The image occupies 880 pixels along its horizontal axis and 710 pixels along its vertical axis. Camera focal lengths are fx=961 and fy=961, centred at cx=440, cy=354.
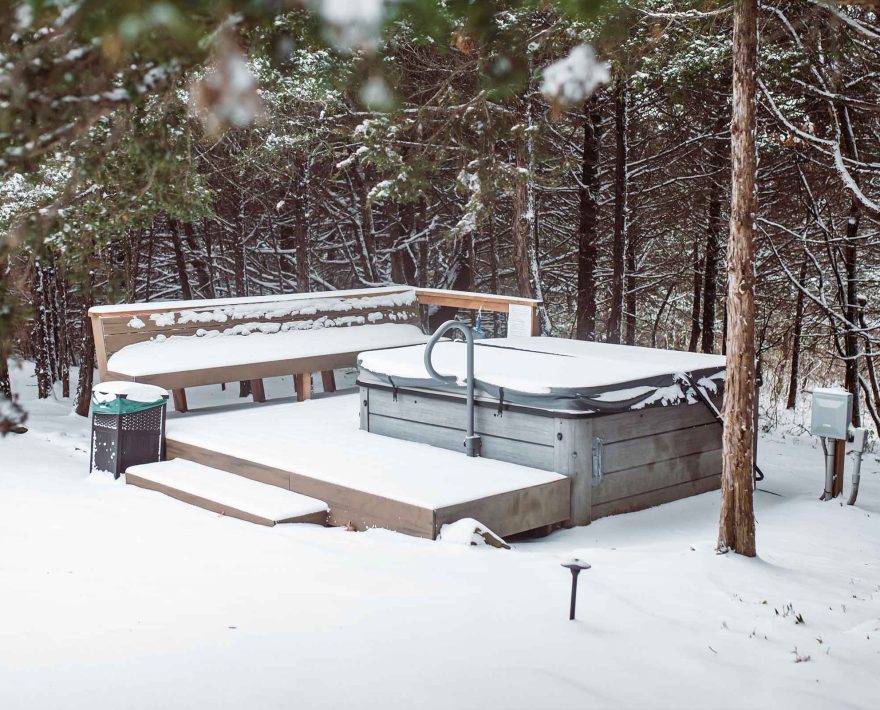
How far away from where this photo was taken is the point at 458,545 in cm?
492

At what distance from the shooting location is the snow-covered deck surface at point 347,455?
5.45 m

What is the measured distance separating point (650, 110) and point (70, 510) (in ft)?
27.3

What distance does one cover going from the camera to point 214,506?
582cm

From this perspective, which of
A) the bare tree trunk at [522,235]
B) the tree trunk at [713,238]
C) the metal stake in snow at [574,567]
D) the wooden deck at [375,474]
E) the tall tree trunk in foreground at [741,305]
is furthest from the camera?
the tree trunk at [713,238]

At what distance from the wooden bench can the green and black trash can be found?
85cm

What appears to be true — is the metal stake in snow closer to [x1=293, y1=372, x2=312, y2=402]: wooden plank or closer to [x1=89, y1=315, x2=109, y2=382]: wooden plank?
[x1=293, y1=372, x2=312, y2=402]: wooden plank

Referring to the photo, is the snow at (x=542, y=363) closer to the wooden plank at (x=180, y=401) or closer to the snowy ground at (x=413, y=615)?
A: the snowy ground at (x=413, y=615)

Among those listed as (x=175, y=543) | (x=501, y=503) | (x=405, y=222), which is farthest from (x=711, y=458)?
(x=405, y=222)

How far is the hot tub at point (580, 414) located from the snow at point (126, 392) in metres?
1.50

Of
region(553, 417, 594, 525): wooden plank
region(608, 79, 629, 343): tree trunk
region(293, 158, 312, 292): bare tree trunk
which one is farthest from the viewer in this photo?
region(293, 158, 312, 292): bare tree trunk

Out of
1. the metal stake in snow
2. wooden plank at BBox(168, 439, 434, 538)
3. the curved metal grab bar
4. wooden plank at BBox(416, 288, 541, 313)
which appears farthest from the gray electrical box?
the metal stake in snow

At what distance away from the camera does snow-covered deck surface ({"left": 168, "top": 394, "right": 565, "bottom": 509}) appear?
5.45 meters

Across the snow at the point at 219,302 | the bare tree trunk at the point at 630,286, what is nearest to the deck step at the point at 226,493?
the snow at the point at 219,302

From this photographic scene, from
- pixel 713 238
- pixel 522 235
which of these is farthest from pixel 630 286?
pixel 522 235
